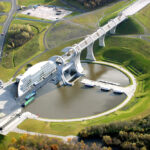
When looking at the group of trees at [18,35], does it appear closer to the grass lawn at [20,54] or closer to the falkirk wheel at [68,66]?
the grass lawn at [20,54]

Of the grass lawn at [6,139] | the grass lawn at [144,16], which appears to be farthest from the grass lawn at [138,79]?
the grass lawn at [144,16]

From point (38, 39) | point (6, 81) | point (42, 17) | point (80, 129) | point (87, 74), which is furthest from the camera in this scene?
point (42, 17)

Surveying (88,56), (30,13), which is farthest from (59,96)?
(30,13)

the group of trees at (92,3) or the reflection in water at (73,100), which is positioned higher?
the group of trees at (92,3)

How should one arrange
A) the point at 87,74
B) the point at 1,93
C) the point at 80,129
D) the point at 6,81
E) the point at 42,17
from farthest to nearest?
1. the point at 42,17
2. the point at 87,74
3. the point at 6,81
4. the point at 1,93
5. the point at 80,129

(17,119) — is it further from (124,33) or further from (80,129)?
(124,33)
